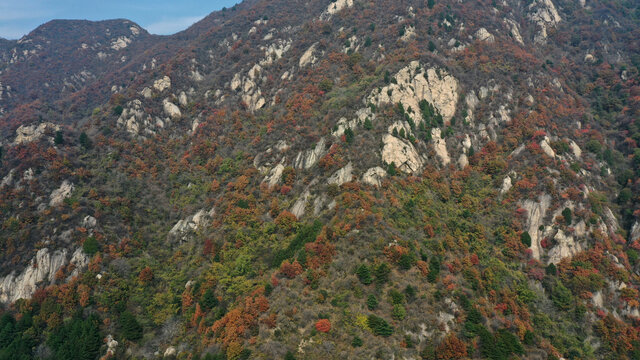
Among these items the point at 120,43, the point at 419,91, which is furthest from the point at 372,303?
the point at 120,43

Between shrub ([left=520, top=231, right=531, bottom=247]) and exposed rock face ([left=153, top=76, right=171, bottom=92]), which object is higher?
exposed rock face ([left=153, top=76, right=171, bottom=92])

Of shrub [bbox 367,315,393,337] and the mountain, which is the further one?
the mountain

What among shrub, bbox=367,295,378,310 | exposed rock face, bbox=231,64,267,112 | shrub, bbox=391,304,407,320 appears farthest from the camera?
exposed rock face, bbox=231,64,267,112

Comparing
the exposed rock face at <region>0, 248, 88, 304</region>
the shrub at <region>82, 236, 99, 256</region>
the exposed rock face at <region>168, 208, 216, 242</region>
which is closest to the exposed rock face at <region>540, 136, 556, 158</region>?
the exposed rock face at <region>168, 208, 216, 242</region>

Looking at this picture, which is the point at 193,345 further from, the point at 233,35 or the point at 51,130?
the point at 233,35

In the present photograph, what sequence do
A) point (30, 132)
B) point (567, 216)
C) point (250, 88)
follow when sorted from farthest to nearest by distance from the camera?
point (250, 88) < point (30, 132) < point (567, 216)

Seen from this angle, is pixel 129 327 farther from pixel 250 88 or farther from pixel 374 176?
pixel 250 88

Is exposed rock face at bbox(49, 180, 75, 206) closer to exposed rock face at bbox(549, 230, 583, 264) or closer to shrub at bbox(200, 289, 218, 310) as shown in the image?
shrub at bbox(200, 289, 218, 310)
